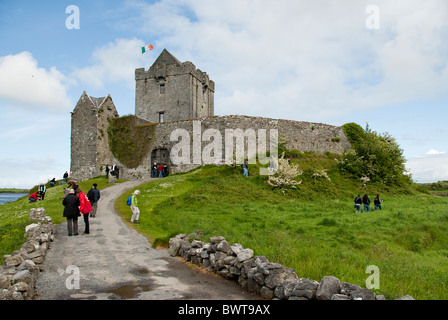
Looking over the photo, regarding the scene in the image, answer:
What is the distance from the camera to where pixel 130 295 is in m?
7.77

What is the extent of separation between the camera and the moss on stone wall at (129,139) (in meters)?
41.0

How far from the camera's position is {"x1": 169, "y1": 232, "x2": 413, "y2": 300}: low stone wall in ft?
21.5

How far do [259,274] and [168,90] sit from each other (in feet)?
146

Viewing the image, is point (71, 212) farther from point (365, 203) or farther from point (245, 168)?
point (365, 203)

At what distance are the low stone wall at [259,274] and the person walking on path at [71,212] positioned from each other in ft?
17.3

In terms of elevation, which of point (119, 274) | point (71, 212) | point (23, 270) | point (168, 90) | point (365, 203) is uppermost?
point (168, 90)

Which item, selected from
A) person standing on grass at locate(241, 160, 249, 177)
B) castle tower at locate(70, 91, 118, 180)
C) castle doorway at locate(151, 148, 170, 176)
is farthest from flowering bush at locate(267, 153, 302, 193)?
castle tower at locate(70, 91, 118, 180)

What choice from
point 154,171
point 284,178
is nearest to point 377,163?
point 284,178

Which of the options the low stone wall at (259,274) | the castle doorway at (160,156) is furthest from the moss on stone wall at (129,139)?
the low stone wall at (259,274)

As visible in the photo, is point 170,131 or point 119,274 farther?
point 170,131

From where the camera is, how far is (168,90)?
49344mm

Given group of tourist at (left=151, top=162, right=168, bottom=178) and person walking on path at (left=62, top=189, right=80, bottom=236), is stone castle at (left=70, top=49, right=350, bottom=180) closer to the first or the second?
group of tourist at (left=151, top=162, right=168, bottom=178)

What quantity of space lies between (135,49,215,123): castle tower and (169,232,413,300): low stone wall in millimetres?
38098
